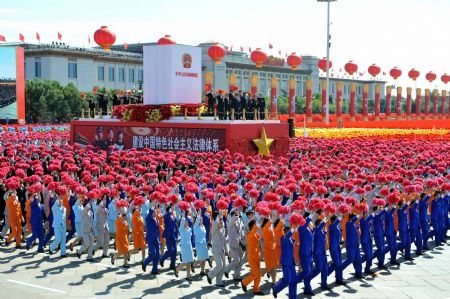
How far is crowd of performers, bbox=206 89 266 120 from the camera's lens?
98.9ft

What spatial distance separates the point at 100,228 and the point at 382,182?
7.71 m

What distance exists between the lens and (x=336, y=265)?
11.5m

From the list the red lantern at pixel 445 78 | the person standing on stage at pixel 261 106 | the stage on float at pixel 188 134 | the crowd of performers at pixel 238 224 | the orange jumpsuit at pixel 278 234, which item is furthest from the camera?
the red lantern at pixel 445 78

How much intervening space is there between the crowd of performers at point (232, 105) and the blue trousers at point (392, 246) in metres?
16.9

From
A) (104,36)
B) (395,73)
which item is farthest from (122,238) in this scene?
(395,73)

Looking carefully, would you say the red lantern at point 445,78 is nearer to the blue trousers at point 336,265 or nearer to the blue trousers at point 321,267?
the blue trousers at point 336,265

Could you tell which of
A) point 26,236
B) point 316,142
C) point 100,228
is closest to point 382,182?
point 100,228

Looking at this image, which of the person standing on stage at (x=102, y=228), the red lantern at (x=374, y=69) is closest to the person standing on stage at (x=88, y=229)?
the person standing on stage at (x=102, y=228)

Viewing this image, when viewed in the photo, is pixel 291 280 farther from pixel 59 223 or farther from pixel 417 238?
pixel 59 223

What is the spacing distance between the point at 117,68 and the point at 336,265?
7320 cm

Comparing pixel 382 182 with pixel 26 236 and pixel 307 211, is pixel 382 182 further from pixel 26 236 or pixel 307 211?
pixel 26 236

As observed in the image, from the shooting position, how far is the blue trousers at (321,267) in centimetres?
1103

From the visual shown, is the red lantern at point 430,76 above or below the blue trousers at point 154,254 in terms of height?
above

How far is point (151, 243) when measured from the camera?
39.9 feet
